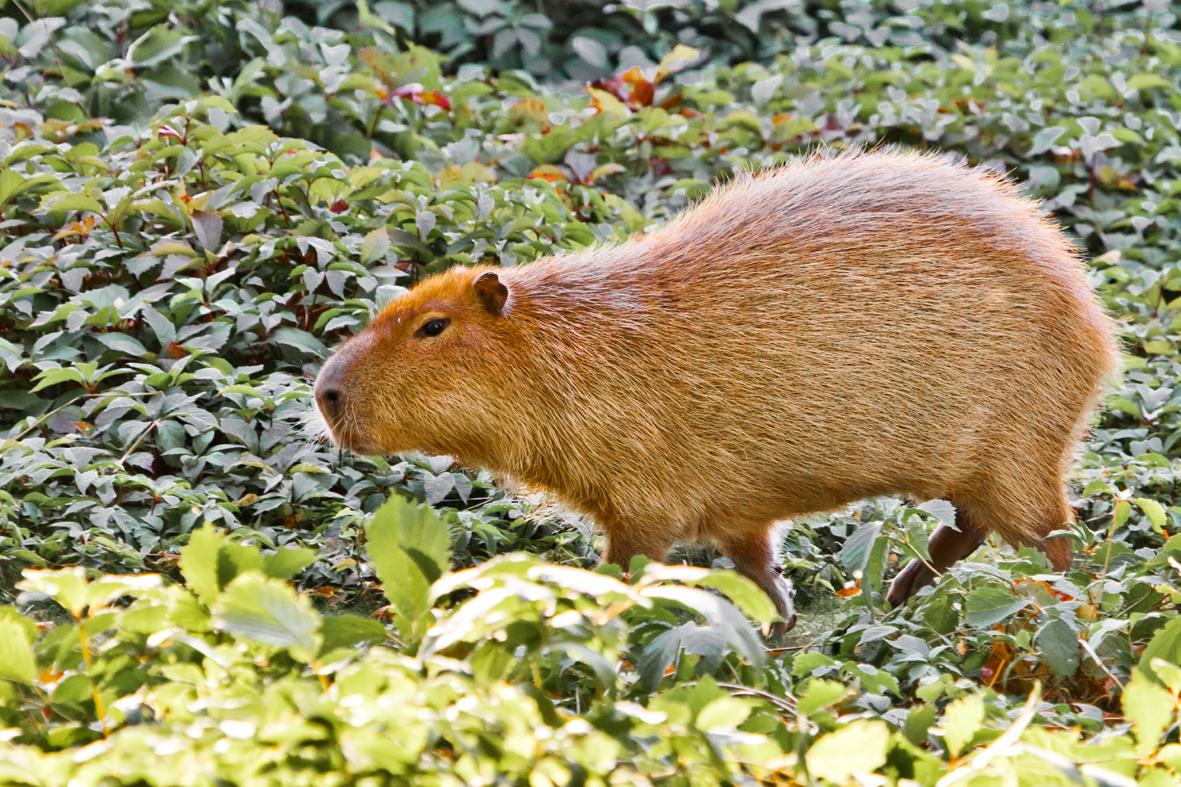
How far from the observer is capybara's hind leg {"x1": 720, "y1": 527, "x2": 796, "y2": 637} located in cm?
439

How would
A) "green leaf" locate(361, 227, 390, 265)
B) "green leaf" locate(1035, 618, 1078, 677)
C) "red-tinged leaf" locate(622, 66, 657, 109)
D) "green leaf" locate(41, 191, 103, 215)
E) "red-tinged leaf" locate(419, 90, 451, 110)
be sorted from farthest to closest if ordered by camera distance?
"red-tinged leaf" locate(622, 66, 657, 109), "red-tinged leaf" locate(419, 90, 451, 110), "green leaf" locate(361, 227, 390, 265), "green leaf" locate(41, 191, 103, 215), "green leaf" locate(1035, 618, 1078, 677)

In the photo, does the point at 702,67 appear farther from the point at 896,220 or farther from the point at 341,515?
the point at 341,515

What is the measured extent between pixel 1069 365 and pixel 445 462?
2.01 meters

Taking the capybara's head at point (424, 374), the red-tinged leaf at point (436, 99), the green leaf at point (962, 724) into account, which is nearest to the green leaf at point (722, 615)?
the green leaf at point (962, 724)

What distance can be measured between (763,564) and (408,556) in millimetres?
2168

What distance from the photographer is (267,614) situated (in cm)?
221

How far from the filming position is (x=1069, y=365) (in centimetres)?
425

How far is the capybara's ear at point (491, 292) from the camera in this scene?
400 cm

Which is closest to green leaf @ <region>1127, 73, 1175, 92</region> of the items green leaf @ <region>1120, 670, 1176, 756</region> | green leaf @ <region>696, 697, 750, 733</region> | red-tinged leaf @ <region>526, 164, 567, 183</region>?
red-tinged leaf @ <region>526, 164, 567, 183</region>

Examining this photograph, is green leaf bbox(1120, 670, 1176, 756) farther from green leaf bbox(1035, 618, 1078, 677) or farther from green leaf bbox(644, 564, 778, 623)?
green leaf bbox(1035, 618, 1078, 677)

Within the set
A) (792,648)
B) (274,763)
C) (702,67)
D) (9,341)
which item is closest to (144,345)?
(9,341)

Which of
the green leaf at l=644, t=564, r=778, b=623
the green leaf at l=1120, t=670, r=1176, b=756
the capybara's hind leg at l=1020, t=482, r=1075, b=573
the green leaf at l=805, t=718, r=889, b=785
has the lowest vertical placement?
the capybara's hind leg at l=1020, t=482, r=1075, b=573

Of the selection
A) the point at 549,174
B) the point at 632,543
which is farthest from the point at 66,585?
the point at 549,174

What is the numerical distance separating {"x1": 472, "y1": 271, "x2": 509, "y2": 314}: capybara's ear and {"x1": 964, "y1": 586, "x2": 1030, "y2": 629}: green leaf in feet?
5.11
